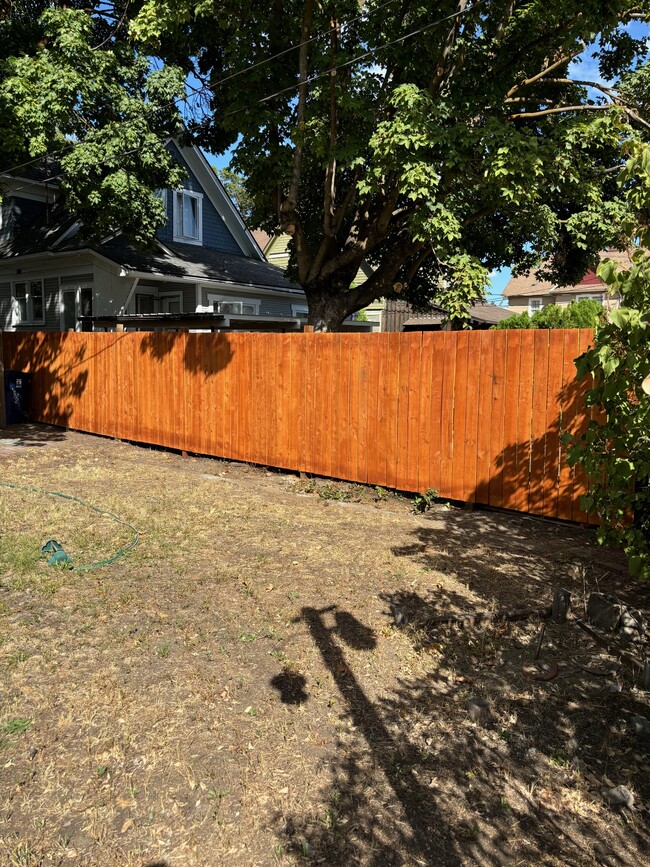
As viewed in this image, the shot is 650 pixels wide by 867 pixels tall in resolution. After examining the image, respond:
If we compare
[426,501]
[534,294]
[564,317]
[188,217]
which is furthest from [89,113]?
[534,294]

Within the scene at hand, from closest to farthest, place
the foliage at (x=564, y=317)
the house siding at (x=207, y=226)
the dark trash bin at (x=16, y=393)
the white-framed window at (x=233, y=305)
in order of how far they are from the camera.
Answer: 1. the dark trash bin at (x=16, y=393)
2. the white-framed window at (x=233, y=305)
3. the house siding at (x=207, y=226)
4. the foliage at (x=564, y=317)

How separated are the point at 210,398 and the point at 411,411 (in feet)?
12.1

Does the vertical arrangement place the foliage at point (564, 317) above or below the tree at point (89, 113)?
below

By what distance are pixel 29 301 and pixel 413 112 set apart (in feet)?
47.0

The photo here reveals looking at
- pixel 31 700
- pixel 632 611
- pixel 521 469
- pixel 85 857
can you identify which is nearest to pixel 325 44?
pixel 521 469

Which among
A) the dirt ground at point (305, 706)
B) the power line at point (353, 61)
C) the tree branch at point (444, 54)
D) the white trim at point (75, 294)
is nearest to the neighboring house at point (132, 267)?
the white trim at point (75, 294)

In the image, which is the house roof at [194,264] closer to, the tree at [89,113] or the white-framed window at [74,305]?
the white-framed window at [74,305]

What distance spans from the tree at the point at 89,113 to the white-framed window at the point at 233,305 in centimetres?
479

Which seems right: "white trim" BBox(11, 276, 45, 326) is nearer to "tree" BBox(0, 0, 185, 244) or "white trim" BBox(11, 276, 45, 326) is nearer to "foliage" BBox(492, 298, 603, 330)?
"tree" BBox(0, 0, 185, 244)

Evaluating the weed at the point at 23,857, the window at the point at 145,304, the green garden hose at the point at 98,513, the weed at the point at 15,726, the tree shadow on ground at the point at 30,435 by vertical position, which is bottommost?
the weed at the point at 23,857

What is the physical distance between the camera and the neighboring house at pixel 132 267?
16.8 m

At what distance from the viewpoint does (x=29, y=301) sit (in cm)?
1936

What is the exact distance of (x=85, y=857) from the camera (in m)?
2.38

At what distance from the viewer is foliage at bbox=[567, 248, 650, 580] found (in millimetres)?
2654
